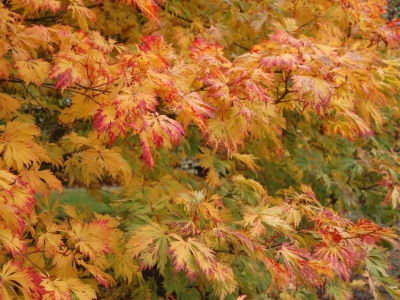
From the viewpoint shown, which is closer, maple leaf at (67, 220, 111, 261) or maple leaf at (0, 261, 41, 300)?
maple leaf at (0, 261, 41, 300)

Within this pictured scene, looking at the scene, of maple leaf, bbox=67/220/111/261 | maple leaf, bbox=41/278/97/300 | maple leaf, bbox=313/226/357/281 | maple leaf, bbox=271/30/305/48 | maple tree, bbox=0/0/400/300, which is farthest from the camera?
maple leaf, bbox=271/30/305/48

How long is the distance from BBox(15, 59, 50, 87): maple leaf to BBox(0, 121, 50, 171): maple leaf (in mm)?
208

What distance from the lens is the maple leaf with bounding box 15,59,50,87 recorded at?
2.61 m

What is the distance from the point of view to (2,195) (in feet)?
6.98

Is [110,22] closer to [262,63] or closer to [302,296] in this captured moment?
[262,63]

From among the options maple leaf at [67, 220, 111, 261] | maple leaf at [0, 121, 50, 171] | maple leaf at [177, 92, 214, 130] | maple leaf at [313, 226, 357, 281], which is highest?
maple leaf at [177, 92, 214, 130]

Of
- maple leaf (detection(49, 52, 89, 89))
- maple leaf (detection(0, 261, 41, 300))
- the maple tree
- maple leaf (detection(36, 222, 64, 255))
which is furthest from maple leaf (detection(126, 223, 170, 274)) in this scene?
maple leaf (detection(49, 52, 89, 89))

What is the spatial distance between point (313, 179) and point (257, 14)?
4.49 feet

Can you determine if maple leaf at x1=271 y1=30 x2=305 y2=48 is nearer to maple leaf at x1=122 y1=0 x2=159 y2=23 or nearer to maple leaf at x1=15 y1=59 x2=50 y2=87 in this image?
maple leaf at x1=122 y1=0 x2=159 y2=23

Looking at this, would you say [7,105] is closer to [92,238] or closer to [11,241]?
[92,238]

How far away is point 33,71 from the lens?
2.64m

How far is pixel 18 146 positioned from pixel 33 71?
1.16ft

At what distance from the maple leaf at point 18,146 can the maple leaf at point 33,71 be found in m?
0.21

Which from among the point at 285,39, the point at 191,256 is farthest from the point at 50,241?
the point at 285,39
